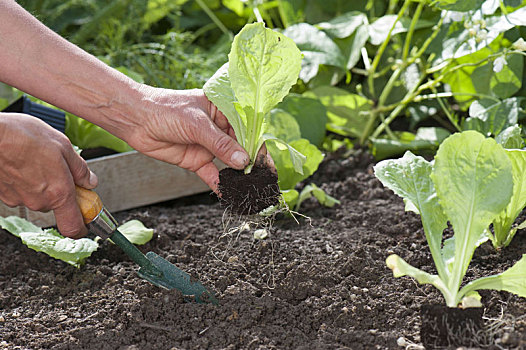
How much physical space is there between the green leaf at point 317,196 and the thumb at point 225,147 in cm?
44

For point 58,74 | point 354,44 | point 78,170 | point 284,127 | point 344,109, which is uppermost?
point 58,74

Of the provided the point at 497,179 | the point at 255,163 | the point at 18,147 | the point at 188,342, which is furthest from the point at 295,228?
the point at 18,147

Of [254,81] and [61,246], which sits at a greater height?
[254,81]

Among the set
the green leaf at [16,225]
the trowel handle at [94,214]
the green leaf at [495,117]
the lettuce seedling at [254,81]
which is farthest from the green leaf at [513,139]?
the green leaf at [16,225]

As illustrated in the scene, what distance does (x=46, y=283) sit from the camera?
1485 mm

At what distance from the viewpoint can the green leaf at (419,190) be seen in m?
1.18

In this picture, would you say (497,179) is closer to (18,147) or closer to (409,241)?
(409,241)

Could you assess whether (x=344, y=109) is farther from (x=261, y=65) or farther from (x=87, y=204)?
(x=87, y=204)

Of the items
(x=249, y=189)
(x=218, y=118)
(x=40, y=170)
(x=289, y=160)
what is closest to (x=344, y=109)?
(x=289, y=160)

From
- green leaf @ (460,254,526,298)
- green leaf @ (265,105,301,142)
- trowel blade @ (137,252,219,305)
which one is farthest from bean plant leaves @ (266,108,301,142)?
green leaf @ (460,254,526,298)

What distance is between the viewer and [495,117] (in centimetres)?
177

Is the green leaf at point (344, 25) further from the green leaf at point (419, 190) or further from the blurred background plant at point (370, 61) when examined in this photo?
the green leaf at point (419, 190)

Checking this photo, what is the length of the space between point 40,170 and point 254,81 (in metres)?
0.50

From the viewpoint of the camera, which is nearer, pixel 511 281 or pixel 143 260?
pixel 511 281
